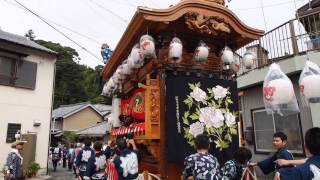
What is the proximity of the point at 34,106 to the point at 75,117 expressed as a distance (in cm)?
2259

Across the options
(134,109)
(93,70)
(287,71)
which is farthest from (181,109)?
(93,70)

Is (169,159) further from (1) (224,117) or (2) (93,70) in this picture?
(2) (93,70)

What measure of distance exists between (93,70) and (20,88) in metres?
37.4

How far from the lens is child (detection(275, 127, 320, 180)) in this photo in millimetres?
2391

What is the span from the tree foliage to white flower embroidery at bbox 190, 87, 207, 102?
40736 millimetres

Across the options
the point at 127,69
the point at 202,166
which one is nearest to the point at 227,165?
the point at 202,166

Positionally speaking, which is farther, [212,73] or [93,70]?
[93,70]

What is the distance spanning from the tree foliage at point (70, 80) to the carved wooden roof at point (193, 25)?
40207mm

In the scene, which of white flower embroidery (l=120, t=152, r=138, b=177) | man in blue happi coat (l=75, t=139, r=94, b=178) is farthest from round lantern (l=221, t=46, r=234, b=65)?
man in blue happi coat (l=75, t=139, r=94, b=178)

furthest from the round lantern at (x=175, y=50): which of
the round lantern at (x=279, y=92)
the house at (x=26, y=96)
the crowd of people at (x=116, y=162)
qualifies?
the house at (x=26, y=96)

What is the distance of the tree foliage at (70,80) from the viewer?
1805 inches

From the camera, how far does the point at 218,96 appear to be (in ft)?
19.4

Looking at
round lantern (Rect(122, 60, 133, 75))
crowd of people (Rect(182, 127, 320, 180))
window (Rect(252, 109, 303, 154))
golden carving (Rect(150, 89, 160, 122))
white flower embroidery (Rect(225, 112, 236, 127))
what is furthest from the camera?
window (Rect(252, 109, 303, 154))

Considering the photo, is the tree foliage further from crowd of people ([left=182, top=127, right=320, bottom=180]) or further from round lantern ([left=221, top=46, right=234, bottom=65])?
crowd of people ([left=182, top=127, right=320, bottom=180])
